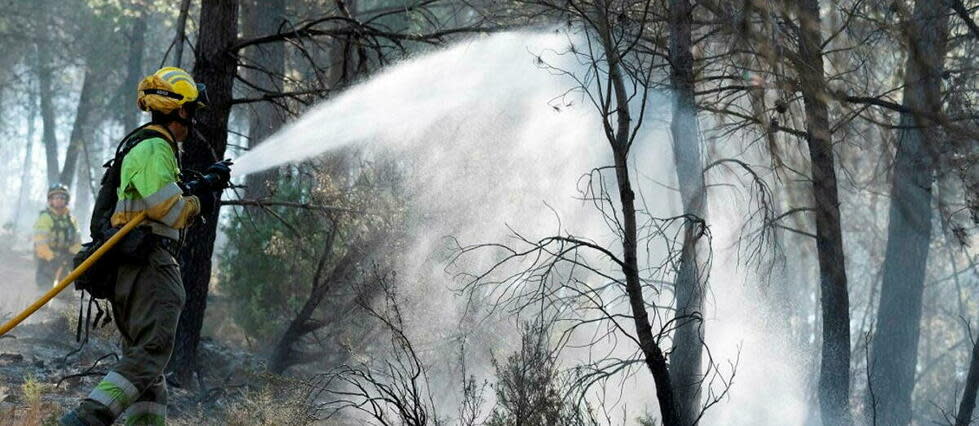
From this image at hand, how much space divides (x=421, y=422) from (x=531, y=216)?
6.84 metres

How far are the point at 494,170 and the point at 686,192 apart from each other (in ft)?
12.0

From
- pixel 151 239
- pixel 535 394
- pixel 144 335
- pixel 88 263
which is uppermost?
pixel 535 394

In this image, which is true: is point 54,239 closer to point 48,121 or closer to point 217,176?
point 217,176

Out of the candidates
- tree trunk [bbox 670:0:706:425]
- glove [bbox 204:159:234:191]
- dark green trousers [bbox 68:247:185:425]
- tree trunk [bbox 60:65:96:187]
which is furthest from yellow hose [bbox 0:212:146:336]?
tree trunk [bbox 60:65:96:187]

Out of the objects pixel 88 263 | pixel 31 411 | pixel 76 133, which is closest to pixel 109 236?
pixel 88 263

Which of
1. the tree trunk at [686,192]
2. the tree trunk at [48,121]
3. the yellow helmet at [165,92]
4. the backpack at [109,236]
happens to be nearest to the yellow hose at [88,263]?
the backpack at [109,236]

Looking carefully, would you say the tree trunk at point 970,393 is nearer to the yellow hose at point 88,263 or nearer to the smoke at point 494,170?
the smoke at point 494,170

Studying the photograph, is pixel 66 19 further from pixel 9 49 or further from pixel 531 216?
pixel 531 216

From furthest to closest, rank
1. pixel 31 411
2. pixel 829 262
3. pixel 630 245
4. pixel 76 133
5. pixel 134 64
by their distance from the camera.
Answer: pixel 76 133 < pixel 134 64 < pixel 829 262 < pixel 31 411 < pixel 630 245

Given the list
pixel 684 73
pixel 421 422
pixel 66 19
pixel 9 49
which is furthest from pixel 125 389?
pixel 66 19

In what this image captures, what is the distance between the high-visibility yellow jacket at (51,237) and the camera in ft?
49.3

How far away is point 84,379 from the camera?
8312 mm

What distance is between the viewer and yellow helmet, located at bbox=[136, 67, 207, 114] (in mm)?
5586

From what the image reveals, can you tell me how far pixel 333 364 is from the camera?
11672 millimetres
